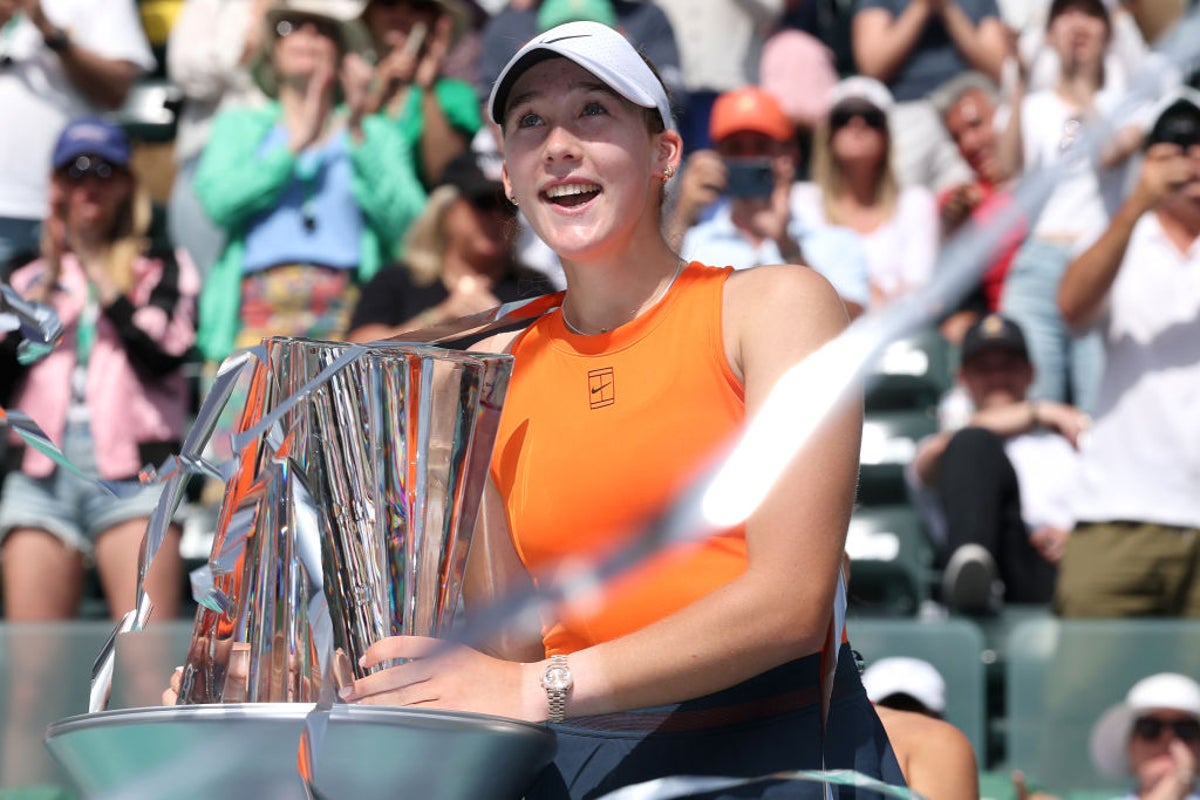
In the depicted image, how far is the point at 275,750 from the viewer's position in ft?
4.98

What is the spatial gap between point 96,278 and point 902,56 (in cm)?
313

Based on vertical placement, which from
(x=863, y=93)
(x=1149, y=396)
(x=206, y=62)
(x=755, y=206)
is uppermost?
(x=206, y=62)

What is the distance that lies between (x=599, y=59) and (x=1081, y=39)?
4.46m

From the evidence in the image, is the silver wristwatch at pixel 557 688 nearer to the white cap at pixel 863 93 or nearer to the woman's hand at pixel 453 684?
the woman's hand at pixel 453 684

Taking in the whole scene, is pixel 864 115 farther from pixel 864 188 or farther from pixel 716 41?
pixel 716 41

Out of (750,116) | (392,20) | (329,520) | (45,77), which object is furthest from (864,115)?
(329,520)

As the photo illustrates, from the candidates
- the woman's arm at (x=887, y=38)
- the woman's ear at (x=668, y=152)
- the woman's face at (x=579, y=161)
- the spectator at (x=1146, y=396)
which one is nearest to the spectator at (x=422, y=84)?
the woman's arm at (x=887, y=38)

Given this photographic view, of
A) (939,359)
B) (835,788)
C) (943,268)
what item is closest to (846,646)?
(835,788)

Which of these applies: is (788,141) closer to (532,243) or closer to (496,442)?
(532,243)

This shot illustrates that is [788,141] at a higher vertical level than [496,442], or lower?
higher

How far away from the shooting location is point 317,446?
1.83 meters

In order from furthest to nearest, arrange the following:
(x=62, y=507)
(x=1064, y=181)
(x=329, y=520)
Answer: (x=1064, y=181) → (x=62, y=507) → (x=329, y=520)

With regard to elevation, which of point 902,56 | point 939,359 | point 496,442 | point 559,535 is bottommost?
point 559,535

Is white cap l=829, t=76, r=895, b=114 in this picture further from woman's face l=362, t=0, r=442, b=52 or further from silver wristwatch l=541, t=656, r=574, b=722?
silver wristwatch l=541, t=656, r=574, b=722
